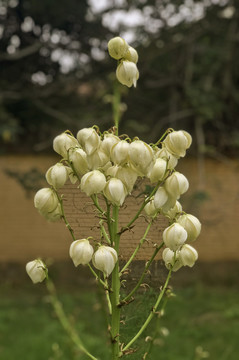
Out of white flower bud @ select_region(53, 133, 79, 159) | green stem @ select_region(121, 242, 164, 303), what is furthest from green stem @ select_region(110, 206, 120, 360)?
white flower bud @ select_region(53, 133, 79, 159)

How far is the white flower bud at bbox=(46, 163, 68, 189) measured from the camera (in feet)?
2.51

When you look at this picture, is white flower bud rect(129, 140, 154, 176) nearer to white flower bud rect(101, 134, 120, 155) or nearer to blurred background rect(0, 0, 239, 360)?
white flower bud rect(101, 134, 120, 155)

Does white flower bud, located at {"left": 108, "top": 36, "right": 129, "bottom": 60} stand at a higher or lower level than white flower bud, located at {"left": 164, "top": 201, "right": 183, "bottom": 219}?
higher

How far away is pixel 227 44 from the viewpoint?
205 inches

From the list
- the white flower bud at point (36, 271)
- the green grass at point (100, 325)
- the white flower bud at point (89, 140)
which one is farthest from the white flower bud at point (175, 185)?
the green grass at point (100, 325)

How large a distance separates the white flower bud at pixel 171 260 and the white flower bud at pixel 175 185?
10cm

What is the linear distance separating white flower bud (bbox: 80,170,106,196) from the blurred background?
3.76m

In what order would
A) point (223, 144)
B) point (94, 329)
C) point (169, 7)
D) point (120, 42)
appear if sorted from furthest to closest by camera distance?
point (223, 144) < point (169, 7) < point (94, 329) < point (120, 42)

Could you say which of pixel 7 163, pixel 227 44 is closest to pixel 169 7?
pixel 227 44

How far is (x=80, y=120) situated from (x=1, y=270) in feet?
6.24

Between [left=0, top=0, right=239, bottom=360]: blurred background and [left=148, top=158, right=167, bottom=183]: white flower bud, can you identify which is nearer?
[left=148, top=158, right=167, bottom=183]: white flower bud

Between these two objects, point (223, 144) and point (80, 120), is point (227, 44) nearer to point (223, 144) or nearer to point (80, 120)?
point (223, 144)

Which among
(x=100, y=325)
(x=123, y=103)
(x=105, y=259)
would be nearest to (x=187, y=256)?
(x=105, y=259)

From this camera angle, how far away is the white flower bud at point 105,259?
0.71 meters
